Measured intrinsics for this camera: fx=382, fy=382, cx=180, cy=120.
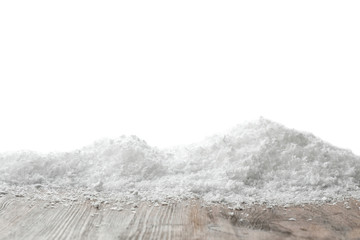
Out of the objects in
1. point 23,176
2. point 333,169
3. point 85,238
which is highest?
point 333,169

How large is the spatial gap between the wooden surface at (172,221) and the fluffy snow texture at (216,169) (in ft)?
0.46

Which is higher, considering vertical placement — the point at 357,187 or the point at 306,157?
the point at 306,157

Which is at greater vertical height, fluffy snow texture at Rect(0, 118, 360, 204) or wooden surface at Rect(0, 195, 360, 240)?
fluffy snow texture at Rect(0, 118, 360, 204)

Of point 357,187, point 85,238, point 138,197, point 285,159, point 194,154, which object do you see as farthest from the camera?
point 194,154

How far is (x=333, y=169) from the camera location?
1998mm

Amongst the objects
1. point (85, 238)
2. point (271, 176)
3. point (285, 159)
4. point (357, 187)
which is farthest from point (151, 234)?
point (357, 187)

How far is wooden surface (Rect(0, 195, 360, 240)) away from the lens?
1234mm

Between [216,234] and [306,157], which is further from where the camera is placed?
[306,157]

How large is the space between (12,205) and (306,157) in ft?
4.67

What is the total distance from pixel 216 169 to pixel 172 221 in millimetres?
692

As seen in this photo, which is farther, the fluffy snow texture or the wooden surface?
the fluffy snow texture

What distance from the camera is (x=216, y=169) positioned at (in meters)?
2.00

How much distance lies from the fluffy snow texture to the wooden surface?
139mm

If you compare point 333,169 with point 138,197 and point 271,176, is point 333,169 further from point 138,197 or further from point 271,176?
point 138,197
